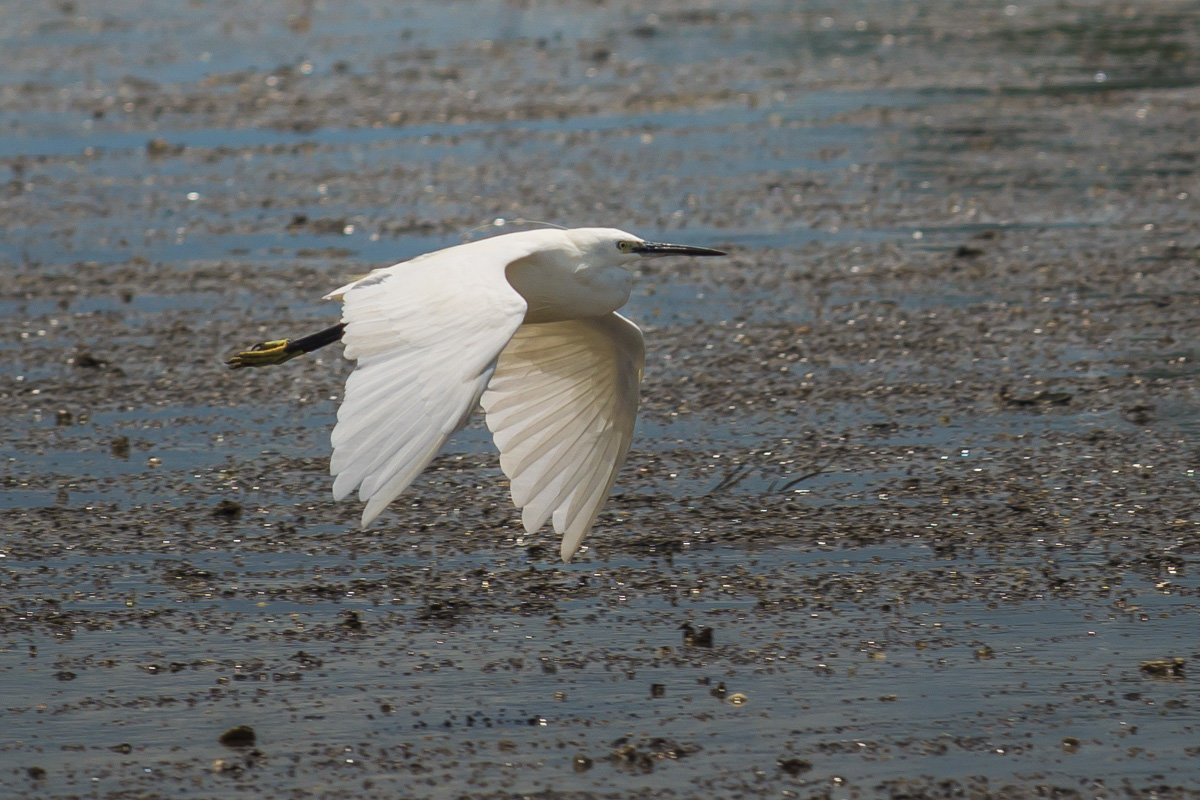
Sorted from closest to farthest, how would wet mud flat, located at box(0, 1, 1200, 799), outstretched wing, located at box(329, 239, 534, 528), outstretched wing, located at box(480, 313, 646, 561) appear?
outstretched wing, located at box(329, 239, 534, 528) → wet mud flat, located at box(0, 1, 1200, 799) → outstretched wing, located at box(480, 313, 646, 561)

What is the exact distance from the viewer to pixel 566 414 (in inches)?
207

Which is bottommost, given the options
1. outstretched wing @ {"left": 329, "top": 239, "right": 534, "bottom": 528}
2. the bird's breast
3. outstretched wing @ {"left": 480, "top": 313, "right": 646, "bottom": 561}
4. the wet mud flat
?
the wet mud flat

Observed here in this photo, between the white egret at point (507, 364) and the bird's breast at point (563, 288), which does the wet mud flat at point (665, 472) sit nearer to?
the white egret at point (507, 364)

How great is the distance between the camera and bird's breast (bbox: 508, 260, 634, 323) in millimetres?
5207

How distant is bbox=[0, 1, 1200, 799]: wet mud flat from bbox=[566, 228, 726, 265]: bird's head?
32.9 inches

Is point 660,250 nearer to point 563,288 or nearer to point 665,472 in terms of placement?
point 563,288

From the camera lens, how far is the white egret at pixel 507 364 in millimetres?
3730

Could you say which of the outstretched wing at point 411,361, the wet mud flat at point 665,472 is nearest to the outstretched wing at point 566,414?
the wet mud flat at point 665,472

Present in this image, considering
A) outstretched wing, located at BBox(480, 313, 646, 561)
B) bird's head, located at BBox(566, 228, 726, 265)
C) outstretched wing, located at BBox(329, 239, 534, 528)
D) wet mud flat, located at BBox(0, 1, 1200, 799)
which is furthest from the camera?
bird's head, located at BBox(566, 228, 726, 265)

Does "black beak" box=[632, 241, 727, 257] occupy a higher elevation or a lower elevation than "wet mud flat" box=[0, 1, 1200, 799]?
higher

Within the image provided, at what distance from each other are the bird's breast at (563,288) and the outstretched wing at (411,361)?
1.53ft

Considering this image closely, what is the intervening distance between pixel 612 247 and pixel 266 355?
125 cm

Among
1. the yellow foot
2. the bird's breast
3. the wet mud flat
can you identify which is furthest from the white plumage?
the yellow foot

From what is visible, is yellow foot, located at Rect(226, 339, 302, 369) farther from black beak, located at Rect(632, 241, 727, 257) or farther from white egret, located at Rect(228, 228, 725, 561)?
black beak, located at Rect(632, 241, 727, 257)
